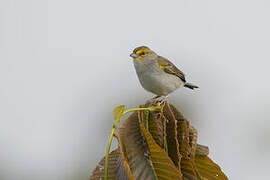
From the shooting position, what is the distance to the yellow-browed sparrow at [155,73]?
5.61m

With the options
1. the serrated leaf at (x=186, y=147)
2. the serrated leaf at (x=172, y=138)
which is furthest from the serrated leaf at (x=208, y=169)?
the serrated leaf at (x=172, y=138)

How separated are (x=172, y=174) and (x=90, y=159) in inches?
264

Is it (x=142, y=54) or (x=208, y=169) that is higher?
(x=142, y=54)

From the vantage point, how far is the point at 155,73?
575cm

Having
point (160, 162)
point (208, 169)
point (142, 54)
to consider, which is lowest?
point (208, 169)

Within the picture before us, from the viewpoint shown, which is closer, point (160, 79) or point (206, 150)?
point (206, 150)

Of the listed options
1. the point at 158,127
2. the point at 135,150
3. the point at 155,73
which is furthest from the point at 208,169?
the point at 155,73

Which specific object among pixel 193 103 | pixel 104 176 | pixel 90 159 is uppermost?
pixel 104 176

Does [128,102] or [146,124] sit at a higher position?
[146,124]

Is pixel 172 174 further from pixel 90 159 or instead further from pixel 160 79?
pixel 90 159

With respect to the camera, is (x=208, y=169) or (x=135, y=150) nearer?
(x=135, y=150)

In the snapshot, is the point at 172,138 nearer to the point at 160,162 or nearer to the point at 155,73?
the point at 160,162

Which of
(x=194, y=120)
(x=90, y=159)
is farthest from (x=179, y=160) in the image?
(x=194, y=120)

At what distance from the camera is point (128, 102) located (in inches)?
414
